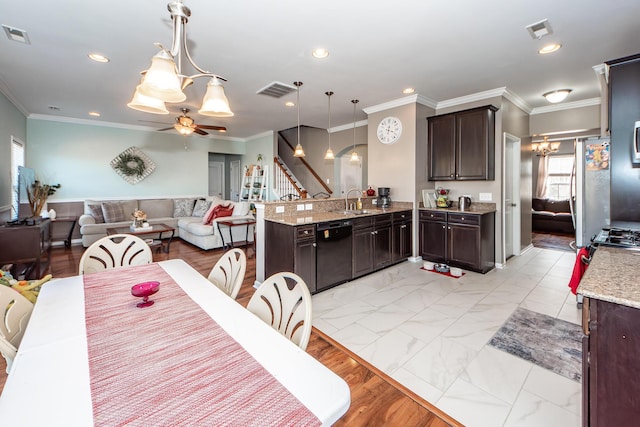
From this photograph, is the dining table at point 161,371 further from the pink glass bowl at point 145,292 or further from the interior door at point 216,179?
the interior door at point 216,179

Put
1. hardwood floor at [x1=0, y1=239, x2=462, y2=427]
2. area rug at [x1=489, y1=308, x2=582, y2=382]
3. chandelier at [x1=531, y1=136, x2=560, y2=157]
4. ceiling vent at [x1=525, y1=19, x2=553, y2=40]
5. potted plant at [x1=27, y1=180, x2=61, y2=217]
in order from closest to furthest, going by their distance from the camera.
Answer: hardwood floor at [x1=0, y1=239, x2=462, y2=427] < area rug at [x1=489, y1=308, x2=582, y2=382] < ceiling vent at [x1=525, y1=19, x2=553, y2=40] < potted plant at [x1=27, y1=180, x2=61, y2=217] < chandelier at [x1=531, y1=136, x2=560, y2=157]

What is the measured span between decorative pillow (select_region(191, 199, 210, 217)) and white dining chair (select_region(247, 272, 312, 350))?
20.4 feet

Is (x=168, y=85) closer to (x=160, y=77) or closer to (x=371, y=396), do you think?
(x=160, y=77)

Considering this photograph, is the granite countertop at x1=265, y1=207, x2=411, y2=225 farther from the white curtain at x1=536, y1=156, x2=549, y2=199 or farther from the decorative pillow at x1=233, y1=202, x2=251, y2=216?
the white curtain at x1=536, y1=156, x2=549, y2=199

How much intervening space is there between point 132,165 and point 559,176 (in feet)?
38.1

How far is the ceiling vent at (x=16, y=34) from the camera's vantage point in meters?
2.70

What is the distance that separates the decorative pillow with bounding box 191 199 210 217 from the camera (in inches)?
284

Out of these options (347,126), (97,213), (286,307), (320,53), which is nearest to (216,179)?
(97,213)

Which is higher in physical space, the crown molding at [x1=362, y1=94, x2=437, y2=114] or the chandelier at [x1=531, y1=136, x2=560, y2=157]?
the crown molding at [x1=362, y1=94, x2=437, y2=114]

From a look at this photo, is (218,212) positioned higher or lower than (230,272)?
higher

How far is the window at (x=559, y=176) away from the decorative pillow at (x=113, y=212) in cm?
1133

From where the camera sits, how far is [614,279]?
1.33m

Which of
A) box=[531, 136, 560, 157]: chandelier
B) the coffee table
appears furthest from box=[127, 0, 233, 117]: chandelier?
box=[531, 136, 560, 157]: chandelier

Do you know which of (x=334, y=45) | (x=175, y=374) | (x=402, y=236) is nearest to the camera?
(x=175, y=374)
